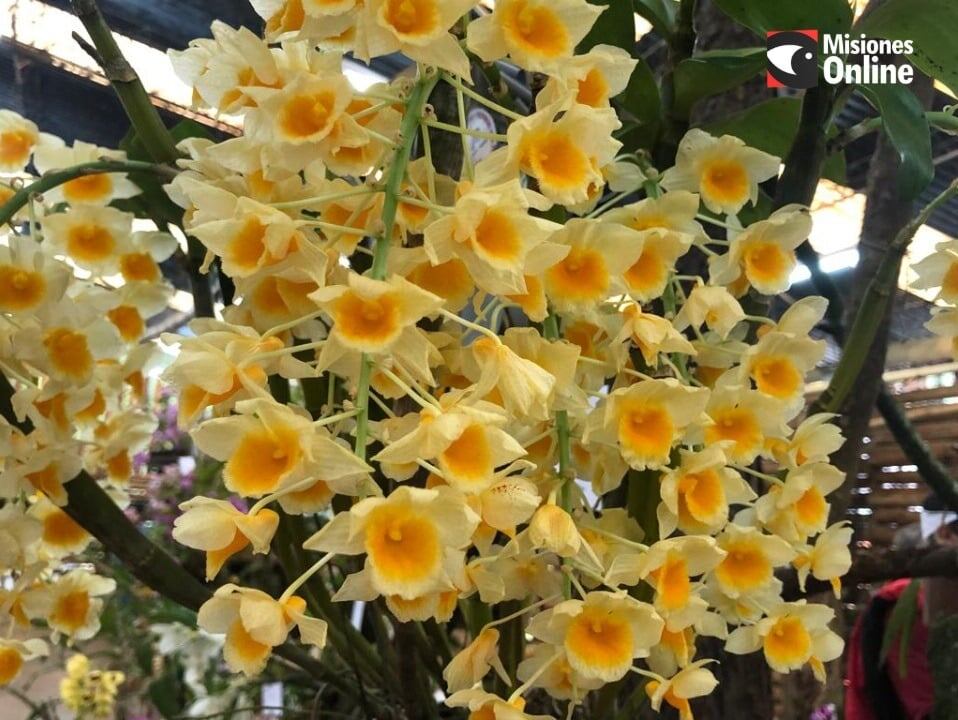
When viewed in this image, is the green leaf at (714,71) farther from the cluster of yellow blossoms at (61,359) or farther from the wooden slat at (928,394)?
the wooden slat at (928,394)

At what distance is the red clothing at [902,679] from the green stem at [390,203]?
971mm

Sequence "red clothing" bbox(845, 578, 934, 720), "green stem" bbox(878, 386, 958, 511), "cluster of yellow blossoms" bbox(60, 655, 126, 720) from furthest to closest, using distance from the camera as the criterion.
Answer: "cluster of yellow blossoms" bbox(60, 655, 126, 720), "red clothing" bbox(845, 578, 934, 720), "green stem" bbox(878, 386, 958, 511)

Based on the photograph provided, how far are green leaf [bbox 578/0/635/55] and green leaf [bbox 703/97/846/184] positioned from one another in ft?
0.30

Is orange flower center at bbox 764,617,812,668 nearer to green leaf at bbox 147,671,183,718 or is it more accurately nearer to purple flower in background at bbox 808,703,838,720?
green leaf at bbox 147,671,183,718

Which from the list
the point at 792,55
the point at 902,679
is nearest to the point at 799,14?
the point at 792,55

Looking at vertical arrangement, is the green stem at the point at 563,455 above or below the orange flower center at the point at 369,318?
below

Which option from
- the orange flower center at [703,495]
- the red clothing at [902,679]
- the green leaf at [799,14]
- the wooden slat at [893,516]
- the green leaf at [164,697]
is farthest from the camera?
the wooden slat at [893,516]

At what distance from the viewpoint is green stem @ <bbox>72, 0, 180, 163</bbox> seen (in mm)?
465

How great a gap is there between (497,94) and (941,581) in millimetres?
869

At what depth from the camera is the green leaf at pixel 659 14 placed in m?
0.51

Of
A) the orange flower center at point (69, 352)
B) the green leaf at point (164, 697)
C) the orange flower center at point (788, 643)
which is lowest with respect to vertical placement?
the green leaf at point (164, 697)

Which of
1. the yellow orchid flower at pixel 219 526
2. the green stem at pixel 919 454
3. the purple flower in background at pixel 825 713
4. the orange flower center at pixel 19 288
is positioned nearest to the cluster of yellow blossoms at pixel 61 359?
the orange flower center at pixel 19 288

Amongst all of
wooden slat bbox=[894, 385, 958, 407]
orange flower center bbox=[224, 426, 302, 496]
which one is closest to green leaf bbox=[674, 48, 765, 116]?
orange flower center bbox=[224, 426, 302, 496]

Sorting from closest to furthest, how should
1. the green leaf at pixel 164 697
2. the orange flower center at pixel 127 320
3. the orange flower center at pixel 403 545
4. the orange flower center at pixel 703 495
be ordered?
the orange flower center at pixel 403 545 → the orange flower center at pixel 703 495 → the orange flower center at pixel 127 320 → the green leaf at pixel 164 697
